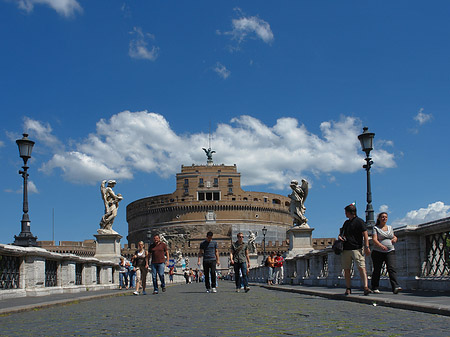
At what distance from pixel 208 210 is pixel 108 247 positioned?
8174 centimetres

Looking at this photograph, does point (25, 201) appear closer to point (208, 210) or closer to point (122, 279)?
point (122, 279)

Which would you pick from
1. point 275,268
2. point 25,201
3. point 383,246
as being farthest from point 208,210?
point 383,246

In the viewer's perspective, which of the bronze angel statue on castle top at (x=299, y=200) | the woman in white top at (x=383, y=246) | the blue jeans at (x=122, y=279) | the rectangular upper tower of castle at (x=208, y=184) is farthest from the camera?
the rectangular upper tower of castle at (x=208, y=184)

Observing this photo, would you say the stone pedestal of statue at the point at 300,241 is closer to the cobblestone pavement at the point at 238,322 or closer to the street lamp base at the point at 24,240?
the street lamp base at the point at 24,240

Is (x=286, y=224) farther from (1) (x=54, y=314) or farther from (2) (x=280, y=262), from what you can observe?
(1) (x=54, y=314)

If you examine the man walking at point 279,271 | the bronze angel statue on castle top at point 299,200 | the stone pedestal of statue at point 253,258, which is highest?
the bronze angel statue on castle top at point 299,200

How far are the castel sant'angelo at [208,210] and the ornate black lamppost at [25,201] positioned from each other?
269 feet

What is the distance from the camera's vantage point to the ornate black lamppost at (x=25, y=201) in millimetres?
13688

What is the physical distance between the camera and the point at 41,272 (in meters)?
12.0

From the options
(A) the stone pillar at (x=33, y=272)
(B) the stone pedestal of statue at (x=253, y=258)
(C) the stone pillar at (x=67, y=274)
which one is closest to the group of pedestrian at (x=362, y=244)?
(A) the stone pillar at (x=33, y=272)

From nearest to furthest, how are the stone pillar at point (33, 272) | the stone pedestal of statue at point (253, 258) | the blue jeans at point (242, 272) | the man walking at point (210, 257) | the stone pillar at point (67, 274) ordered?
1. the stone pillar at point (33, 272)
2. the blue jeans at point (242, 272)
3. the man walking at point (210, 257)
4. the stone pillar at point (67, 274)
5. the stone pedestal of statue at point (253, 258)

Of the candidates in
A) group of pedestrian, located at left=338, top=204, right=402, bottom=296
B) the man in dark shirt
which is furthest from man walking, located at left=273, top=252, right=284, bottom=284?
the man in dark shirt

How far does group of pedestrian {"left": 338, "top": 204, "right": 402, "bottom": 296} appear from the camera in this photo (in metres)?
8.99

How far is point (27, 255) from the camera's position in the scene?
1147cm
